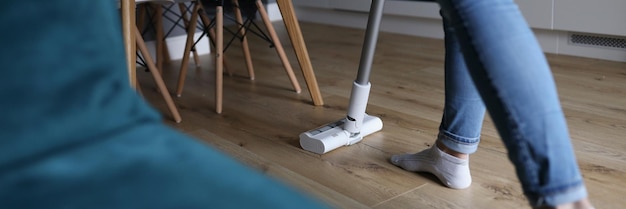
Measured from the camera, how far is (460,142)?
1.62m

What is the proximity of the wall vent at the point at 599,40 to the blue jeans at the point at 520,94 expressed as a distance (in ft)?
7.79

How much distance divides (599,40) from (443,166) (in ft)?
5.84

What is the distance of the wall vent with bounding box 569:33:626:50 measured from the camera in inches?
119

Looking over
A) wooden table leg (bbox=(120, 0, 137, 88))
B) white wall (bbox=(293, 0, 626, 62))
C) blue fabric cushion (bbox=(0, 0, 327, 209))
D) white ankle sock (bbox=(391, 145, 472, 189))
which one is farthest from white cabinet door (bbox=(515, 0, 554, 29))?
blue fabric cushion (bbox=(0, 0, 327, 209))

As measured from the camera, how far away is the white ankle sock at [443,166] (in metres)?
1.62

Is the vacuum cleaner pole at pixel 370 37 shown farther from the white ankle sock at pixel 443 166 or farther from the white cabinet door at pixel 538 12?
the white cabinet door at pixel 538 12

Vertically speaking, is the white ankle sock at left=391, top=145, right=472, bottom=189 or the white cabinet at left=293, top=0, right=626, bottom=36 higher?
the white cabinet at left=293, top=0, right=626, bottom=36

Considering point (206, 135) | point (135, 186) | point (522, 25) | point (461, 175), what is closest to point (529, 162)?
point (522, 25)

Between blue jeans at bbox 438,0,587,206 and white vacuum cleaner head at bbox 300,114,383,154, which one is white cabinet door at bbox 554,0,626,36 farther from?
blue jeans at bbox 438,0,587,206

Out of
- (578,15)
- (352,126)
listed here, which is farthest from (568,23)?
(352,126)

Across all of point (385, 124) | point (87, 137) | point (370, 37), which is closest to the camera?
point (87, 137)

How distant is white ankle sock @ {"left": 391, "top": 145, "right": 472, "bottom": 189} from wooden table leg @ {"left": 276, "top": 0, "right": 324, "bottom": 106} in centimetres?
74

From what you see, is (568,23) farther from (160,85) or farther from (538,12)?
(160,85)

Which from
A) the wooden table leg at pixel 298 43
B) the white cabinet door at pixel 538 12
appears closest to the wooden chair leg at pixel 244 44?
the wooden table leg at pixel 298 43
